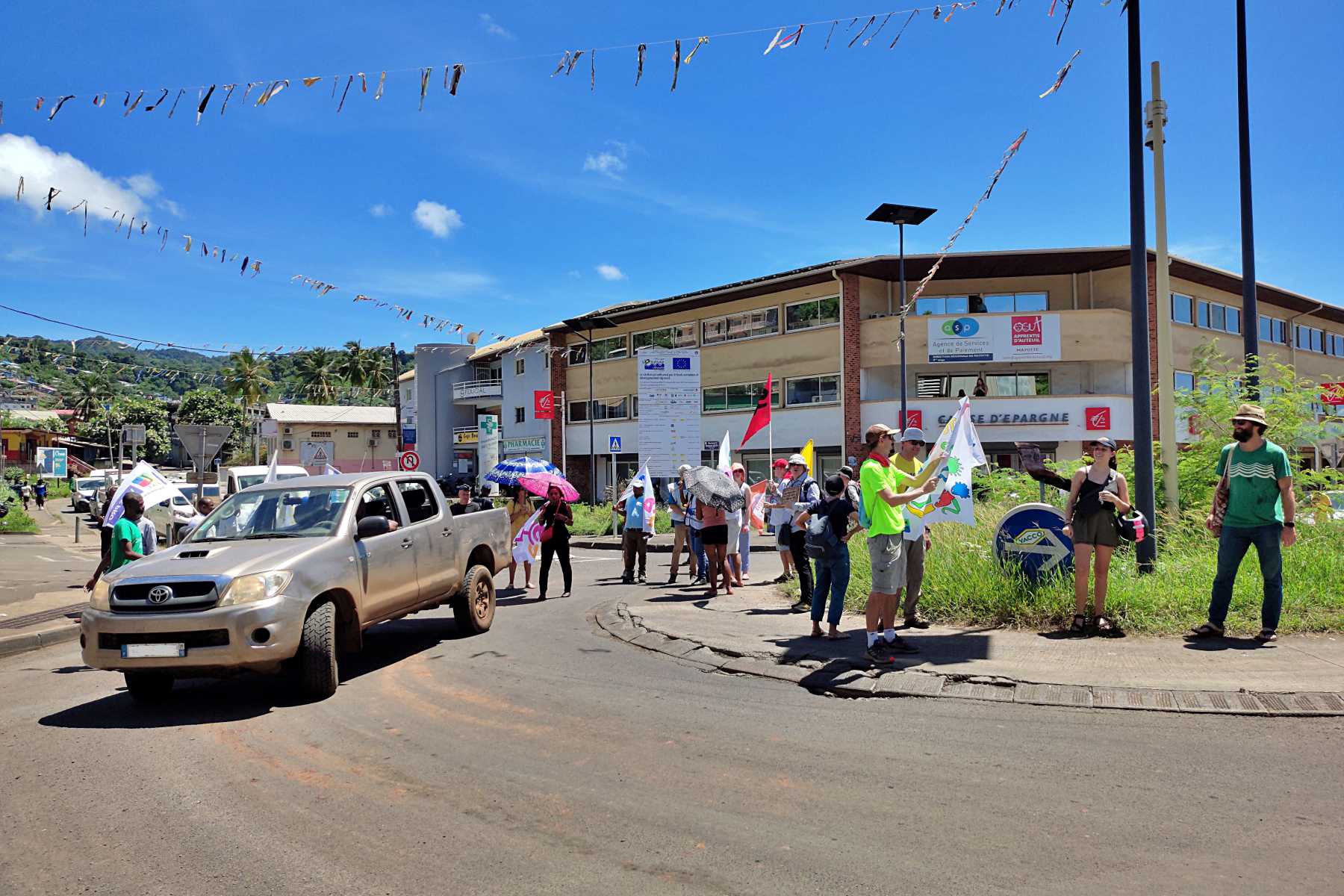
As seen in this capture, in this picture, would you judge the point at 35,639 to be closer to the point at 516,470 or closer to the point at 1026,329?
the point at 516,470

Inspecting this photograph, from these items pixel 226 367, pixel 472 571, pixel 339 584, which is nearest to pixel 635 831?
pixel 339 584

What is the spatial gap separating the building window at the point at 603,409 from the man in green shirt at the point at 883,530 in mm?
38030

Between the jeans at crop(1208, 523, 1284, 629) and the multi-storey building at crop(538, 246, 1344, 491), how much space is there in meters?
25.1

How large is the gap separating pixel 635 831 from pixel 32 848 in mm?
2721

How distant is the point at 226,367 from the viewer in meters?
84.6

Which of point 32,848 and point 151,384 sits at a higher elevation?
point 151,384

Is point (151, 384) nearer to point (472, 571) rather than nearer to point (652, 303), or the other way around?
point (652, 303)

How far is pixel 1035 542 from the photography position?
866 centimetres

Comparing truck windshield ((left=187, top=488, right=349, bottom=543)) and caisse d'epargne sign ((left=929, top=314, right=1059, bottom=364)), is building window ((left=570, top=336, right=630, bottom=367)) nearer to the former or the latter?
caisse d'epargne sign ((left=929, top=314, right=1059, bottom=364))

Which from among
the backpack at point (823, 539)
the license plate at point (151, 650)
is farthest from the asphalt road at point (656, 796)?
the backpack at point (823, 539)

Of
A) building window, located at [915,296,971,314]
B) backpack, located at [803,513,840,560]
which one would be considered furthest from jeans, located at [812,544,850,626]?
building window, located at [915,296,971,314]

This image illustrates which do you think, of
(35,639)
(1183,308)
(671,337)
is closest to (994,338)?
(1183,308)

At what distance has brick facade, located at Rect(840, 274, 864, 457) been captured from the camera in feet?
114

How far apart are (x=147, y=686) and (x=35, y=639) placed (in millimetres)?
4132
